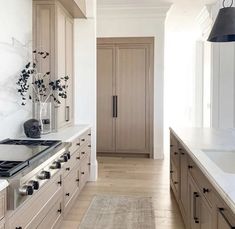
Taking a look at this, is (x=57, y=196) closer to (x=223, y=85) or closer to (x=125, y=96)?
(x=223, y=85)

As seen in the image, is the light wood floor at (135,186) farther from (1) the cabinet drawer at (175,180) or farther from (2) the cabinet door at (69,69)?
(2) the cabinet door at (69,69)

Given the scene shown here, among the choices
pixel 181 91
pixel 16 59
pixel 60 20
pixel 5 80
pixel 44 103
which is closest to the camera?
pixel 5 80

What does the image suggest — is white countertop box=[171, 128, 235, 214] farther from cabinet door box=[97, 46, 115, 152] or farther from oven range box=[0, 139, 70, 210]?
cabinet door box=[97, 46, 115, 152]

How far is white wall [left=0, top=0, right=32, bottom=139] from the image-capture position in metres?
2.92

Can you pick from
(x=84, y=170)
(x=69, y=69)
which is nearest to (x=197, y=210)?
(x=84, y=170)

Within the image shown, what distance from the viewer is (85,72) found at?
4574 millimetres

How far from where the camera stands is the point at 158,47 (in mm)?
6133

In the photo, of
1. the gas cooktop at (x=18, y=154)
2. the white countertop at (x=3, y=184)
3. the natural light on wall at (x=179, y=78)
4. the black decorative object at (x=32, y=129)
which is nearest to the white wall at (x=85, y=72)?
the black decorative object at (x=32, y=129)

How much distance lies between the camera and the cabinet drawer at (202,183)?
1806 mm

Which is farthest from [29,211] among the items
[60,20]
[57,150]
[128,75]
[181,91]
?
[181,91]

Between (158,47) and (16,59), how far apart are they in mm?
3525

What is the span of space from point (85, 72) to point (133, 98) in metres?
1.88

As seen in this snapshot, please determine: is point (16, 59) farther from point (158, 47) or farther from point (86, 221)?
point (158, 47)

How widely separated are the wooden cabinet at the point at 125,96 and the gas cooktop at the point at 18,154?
11.3ft
